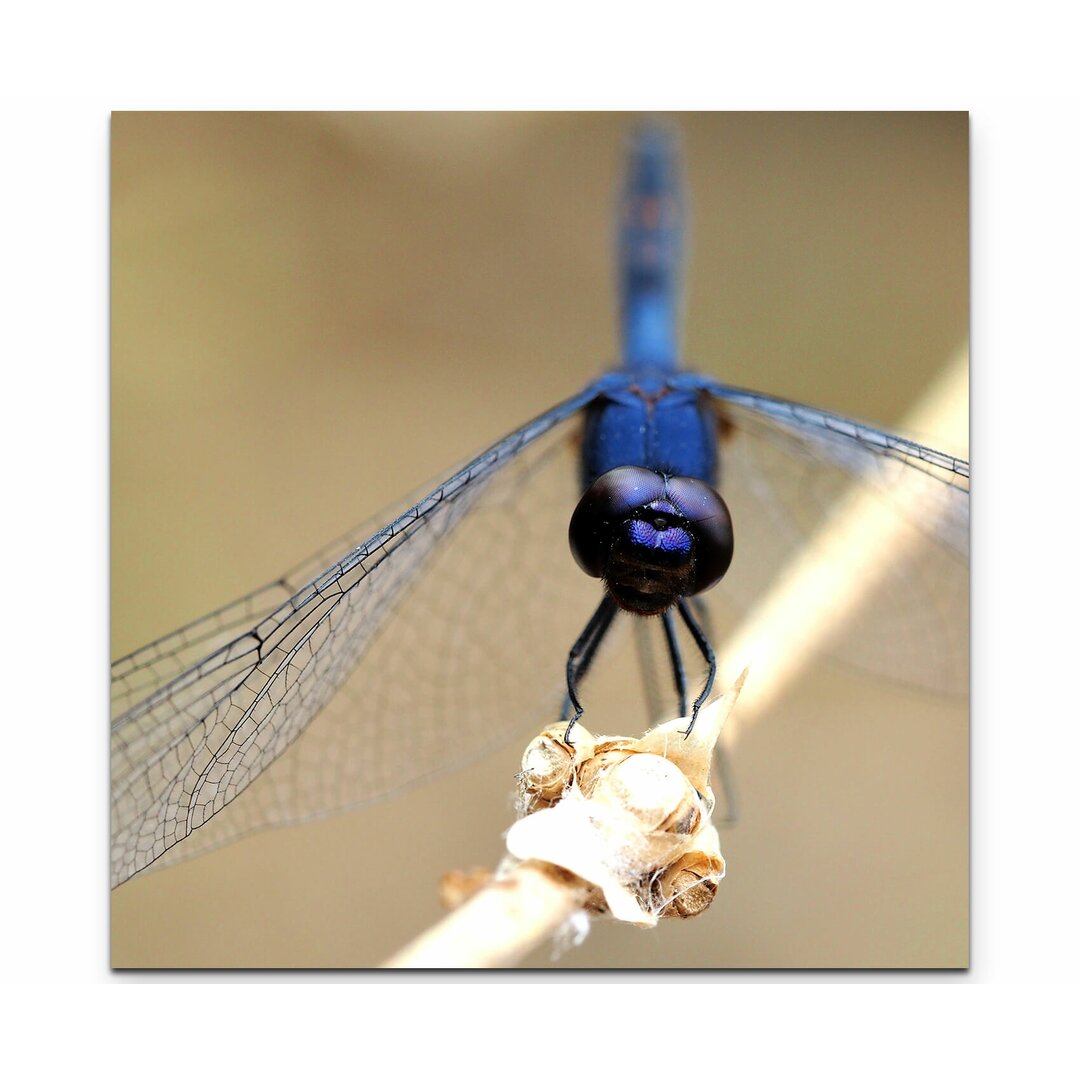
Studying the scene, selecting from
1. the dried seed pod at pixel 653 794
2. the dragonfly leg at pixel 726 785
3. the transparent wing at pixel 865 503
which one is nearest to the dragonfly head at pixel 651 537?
the dried seed pod at pixel 653 794

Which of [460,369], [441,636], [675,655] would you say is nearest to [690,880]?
[675,655]

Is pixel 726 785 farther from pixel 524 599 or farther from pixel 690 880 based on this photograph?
pixel 690 880

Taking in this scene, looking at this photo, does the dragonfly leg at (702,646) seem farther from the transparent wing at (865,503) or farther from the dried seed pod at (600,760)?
the transparent wing at (865,503)

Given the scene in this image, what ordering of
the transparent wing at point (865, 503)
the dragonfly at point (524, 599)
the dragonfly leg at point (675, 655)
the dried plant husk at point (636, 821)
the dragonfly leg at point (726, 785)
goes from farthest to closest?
1. the dragonfly leg at point (726, 785)
2. the transparent wing at point (865, 503)
3. the dragonfly leg at point (675, 655)
4. the dragonfly at point (524, 599)
5. the dried plant husk at point (636, 821)

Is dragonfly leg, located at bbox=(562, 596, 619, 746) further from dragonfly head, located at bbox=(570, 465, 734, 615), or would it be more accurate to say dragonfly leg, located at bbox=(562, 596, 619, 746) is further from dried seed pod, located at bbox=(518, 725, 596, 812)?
dried seed pod, located at bbox=(518, 725, 596, 812)
